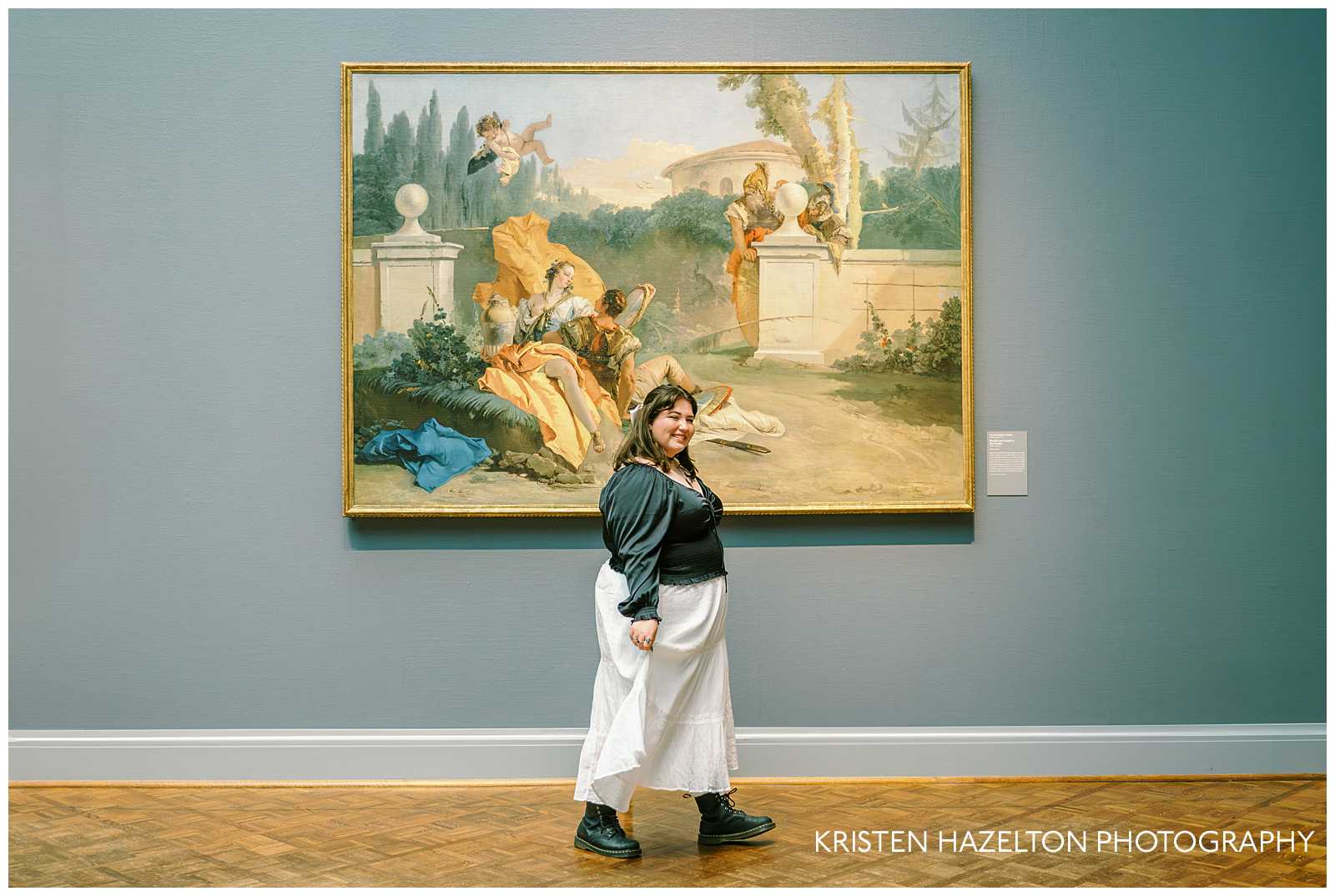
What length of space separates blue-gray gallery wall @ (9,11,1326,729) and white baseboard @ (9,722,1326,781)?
0.31 feet

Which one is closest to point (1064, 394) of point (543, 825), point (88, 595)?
point (543, 825)

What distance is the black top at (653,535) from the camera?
4.27 meters

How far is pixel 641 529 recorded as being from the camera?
4312 mm

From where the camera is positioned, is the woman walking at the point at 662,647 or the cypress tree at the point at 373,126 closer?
the woman walking at the point at 662,647

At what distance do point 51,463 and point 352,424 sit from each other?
57.5 inches

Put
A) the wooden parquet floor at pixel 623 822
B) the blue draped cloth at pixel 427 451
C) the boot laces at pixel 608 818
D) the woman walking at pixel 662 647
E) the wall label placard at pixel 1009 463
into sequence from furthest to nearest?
the wall label placard at pixel 1009 463
the blue draped cloth at pixel 427 451
the boot laces at pixel 608 818
the woman walking at pixel 662 647
the wooden parquet floor at pixel 623 822

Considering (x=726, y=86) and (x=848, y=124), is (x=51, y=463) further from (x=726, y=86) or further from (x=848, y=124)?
(x=848, y=124)

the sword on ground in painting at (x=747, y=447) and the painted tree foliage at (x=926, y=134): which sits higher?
the painted tree foliage at (x=926, y=134)

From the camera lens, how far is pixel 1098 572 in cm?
563

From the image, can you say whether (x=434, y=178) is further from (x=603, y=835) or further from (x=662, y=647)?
(x=603, y=835)

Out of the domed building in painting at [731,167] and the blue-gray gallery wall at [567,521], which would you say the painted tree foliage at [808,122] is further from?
the blue-gray gallery wall at [567,521]

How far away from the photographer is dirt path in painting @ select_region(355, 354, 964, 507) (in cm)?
549

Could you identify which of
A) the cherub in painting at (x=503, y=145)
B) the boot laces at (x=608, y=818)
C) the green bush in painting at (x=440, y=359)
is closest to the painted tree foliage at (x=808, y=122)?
the cherub in painting at (x=503, y=145)

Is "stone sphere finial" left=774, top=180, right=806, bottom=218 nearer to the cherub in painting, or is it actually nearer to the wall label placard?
the cherub in painting
